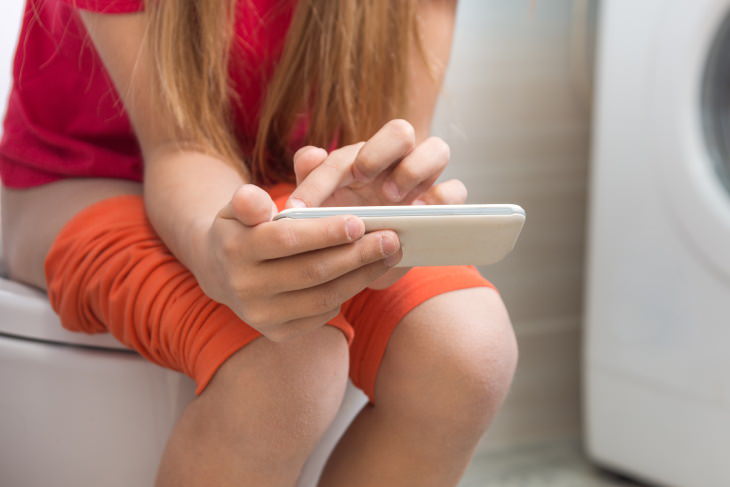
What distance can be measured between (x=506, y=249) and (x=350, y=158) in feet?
0.31

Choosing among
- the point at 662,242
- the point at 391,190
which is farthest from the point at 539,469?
the point at 391,190

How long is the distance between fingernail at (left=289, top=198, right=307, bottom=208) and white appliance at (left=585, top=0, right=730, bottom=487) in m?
0.52

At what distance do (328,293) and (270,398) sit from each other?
82mm

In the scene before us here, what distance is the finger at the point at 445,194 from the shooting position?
470 mm

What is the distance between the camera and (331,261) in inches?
14.4

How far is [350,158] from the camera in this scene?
16.9 inches

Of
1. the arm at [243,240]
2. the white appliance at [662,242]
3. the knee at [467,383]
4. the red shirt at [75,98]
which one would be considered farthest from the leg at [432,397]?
the white appliance at [662,242]

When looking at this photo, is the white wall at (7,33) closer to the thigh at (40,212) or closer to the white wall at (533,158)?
the thigh at (40,212)

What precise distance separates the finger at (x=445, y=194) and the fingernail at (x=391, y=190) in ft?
0.11

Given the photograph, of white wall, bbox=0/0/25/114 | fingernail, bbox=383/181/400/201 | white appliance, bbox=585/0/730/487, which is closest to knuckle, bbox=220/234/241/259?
fingernail, bbox=383/181/400/201

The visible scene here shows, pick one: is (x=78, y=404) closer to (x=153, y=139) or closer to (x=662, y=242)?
(x=153, y=139)

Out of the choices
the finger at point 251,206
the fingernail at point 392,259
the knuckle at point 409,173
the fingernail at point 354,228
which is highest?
the finger at point 251,206

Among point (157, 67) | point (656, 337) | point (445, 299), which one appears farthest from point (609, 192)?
point (157, 67)

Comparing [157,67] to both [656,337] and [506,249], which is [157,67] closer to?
[506,249]
